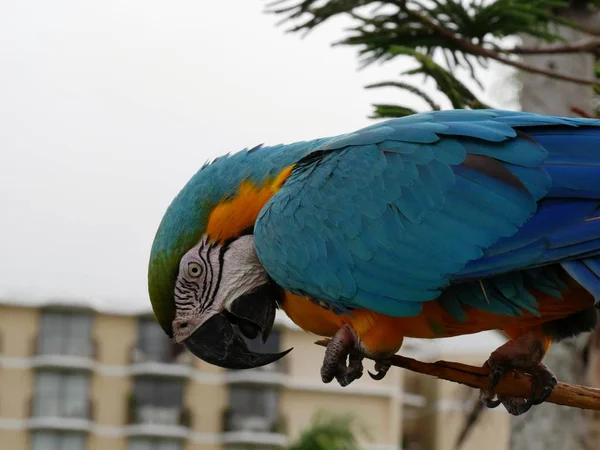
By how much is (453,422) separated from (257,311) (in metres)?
16.3

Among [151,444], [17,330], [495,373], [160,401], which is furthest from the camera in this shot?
[151,444]

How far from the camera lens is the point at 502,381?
1717 mm

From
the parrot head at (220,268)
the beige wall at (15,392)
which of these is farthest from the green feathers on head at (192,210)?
the beige wall at (15,392)

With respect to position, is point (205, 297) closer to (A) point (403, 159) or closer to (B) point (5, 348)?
(A) point (403, 159)

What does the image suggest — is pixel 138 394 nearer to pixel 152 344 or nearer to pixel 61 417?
pixel 152 344

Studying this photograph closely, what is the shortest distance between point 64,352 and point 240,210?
14186 mm

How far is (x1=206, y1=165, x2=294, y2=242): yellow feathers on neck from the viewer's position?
1767mm

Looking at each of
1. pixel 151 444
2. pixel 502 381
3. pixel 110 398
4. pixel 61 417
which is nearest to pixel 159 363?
pixel 110 398

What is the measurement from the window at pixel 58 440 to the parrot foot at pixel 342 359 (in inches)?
592

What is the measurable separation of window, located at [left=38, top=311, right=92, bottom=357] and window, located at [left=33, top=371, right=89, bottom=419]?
46cm

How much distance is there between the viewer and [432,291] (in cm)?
154

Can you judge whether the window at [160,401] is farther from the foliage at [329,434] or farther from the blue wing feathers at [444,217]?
the blue wing feathers at [444,217]

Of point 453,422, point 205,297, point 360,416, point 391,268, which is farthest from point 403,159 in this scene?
point 453,422

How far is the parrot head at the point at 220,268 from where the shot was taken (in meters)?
1.76
